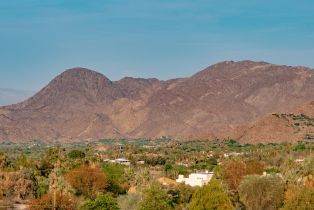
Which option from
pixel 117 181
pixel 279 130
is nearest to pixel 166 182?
pixel 117 181

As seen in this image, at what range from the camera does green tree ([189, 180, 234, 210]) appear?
49.8m

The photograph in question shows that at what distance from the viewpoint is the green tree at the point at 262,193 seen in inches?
2237

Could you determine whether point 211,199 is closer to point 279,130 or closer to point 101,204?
point 101,204

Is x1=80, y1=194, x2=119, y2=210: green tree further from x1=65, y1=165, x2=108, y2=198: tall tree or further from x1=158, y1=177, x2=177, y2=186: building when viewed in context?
x1=158, y1=177, x2=177, y2=186: building

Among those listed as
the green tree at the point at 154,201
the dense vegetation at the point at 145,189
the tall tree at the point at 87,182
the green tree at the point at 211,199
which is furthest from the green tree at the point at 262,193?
the tall tree at the point at 87,182

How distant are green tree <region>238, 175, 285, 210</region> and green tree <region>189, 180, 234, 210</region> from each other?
23.0ft

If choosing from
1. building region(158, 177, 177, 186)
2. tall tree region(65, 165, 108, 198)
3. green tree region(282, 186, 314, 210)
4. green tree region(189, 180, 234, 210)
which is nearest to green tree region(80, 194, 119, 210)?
green tree region(189, 180, 234, 210)

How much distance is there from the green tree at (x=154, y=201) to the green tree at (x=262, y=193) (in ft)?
23.7

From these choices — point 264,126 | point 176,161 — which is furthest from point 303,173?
point 264,126

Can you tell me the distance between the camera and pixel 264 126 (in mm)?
180875

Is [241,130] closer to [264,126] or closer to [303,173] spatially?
[264,126]

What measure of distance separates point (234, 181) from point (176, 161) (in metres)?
52.4

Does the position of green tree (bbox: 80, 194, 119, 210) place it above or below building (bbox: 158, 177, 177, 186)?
above

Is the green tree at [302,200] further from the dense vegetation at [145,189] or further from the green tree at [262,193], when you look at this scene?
the green tree at [262,193]
